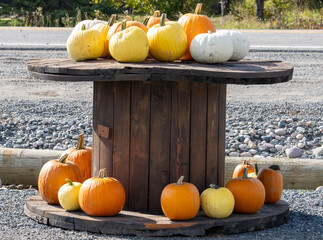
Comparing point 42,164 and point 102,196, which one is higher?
point 102,196

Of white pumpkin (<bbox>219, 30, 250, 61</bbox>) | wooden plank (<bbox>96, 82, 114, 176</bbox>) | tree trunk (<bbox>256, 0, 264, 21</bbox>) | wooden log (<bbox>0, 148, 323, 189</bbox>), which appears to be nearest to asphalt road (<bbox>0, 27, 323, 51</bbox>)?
tree trunk (<bbox>256, 0, 264, 21</bbox>)

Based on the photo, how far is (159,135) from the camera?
3881 millimetres

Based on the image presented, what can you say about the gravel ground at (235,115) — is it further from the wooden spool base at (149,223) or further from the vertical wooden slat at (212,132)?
the wooden spool base at (149,223)

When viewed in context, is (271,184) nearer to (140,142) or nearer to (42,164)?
(140,142)

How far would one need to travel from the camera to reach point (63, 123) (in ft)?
24.0

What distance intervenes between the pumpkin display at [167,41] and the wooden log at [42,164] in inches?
60.5

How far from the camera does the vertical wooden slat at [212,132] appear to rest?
396 centimetres

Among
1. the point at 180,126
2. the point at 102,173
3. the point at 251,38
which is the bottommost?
the point at 102,173

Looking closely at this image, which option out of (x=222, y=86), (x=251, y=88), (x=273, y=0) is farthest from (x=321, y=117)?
(x=273, y=0)

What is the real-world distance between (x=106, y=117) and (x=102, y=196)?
0.55m

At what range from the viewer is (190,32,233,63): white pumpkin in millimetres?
3854

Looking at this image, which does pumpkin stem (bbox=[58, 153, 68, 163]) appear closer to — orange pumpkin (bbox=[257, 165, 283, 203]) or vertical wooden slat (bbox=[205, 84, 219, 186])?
vertical wooden slat (bbox=[205, 84, 219, 186])

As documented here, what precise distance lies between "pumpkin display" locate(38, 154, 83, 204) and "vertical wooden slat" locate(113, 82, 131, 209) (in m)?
0.36

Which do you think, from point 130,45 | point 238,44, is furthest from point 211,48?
point 130,45
